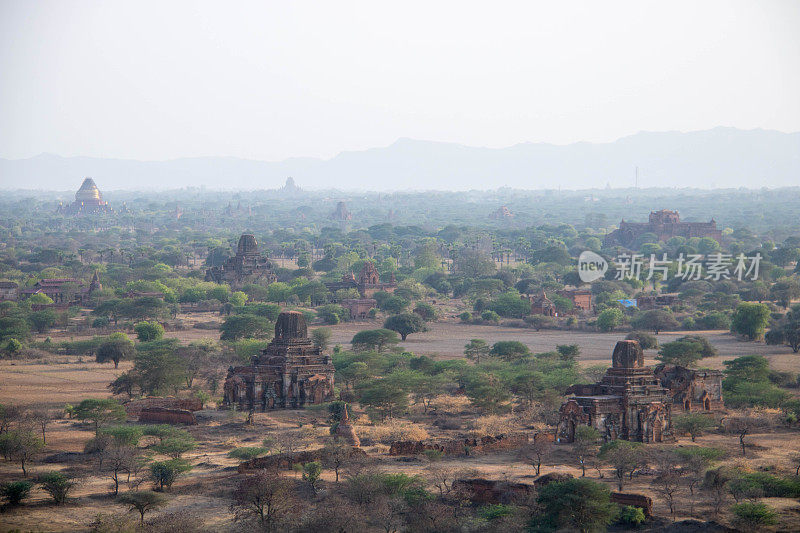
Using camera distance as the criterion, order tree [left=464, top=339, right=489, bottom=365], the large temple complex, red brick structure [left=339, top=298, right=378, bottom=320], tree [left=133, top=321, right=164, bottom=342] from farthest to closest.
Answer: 1. the large temple complex
2. red brick structure [left=339, top=298, right=378, bottom=320]
3. tree [left=133, top=321, right=164, bottom=342]
4. tree [left=464, top=339, right=489, bottom=365]

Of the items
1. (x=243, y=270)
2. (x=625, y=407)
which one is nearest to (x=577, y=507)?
(x=625, y=407)

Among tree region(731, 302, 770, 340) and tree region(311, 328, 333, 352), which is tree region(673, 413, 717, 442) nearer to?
tree region(311, 328, 333, 352)

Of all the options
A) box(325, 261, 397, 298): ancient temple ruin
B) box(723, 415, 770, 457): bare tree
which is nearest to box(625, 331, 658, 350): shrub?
box(723, 415, 770, 457): bare tree

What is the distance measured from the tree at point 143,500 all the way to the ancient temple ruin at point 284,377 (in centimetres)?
1893

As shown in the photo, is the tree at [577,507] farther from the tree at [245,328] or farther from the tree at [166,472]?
the tree at [245,328]

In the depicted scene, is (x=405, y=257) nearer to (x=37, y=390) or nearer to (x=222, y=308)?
(x=222, y=308)

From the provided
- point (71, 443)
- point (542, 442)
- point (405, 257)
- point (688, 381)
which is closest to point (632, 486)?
point (542, 442)

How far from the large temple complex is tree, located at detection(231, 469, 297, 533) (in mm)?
148854

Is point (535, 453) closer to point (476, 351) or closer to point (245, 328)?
point (476, 351)

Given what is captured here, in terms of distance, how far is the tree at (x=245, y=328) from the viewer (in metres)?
77.5

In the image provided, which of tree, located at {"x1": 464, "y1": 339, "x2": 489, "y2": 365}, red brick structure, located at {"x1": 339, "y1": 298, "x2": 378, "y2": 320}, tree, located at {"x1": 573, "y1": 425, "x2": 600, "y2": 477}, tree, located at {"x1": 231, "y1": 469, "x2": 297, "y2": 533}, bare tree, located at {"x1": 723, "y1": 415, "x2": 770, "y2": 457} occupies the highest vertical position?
tree, located at {"x1": 231, "y1": 469, "x2": 297, "y2": 533}

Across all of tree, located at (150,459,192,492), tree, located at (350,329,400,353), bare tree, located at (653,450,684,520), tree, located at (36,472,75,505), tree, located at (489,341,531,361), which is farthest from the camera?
tree, located at (350,329,400,353)

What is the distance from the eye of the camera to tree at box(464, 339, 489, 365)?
71500 millimetres

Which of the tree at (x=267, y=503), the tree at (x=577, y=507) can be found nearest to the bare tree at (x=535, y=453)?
the tree at (x=577, y=507)
